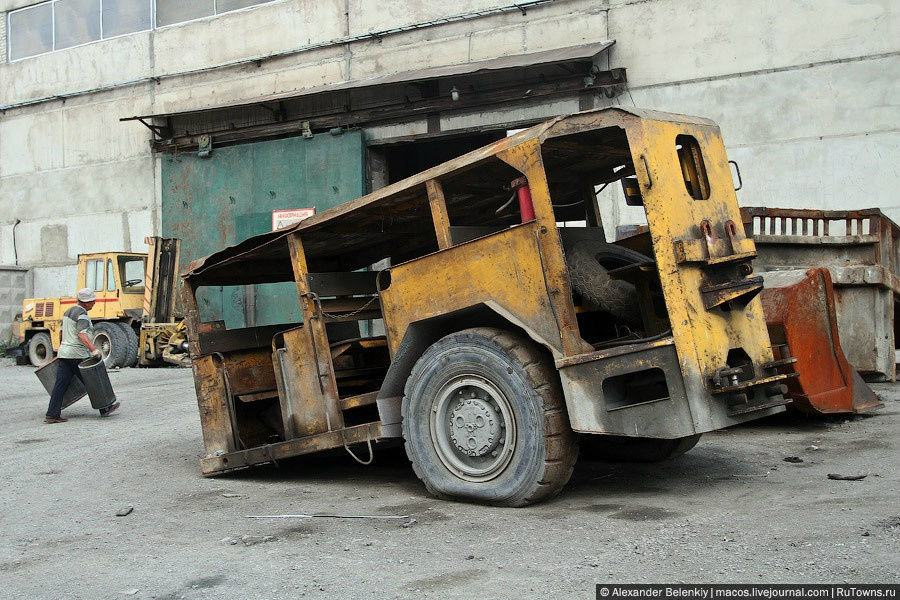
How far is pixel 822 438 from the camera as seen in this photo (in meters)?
7.31

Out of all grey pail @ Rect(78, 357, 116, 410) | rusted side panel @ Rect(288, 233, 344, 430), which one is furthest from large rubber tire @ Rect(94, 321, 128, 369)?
rusted side panel @ Rect(288, 233, 344, 430)

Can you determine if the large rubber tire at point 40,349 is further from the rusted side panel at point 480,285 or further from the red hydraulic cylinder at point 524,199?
the red hydraulic cylinder at point 524,199

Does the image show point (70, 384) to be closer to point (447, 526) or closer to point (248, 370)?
point (248, 370)

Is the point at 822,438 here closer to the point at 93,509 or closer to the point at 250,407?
the point at 250,407

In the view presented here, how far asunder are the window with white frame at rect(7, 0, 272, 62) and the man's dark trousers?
10.1 metres

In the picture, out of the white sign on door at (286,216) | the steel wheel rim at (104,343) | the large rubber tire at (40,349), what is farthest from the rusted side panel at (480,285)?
the large rubber tire at (40,349)

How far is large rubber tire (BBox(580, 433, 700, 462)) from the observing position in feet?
21.2

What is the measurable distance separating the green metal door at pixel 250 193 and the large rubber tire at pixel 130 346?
1.46 meters

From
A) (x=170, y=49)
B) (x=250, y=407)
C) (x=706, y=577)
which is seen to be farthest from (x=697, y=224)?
(x=170, y=49)

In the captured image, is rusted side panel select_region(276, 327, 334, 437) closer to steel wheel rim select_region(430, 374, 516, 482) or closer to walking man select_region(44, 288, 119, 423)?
steel wheel rim select_region(430, 374, 516, 482)

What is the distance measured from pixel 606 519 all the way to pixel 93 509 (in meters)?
3.30

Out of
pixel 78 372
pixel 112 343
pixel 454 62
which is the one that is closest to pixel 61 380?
pixel 78 372

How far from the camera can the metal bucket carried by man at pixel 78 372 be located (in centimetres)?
1100

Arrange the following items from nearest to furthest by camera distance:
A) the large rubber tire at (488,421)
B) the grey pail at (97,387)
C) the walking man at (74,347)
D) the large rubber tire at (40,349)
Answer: the large rubber tire at (488,421), the grey pail at (97,387), the walking man at (74,347), the large rubber tire at (40,349)
